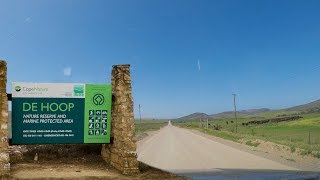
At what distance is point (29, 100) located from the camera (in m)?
17.6

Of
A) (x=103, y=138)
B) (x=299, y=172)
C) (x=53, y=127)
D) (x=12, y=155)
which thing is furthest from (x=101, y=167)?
(x=299, y=172)

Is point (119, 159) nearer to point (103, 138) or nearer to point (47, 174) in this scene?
point (103, 138)

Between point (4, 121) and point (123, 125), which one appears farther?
point (123, 125)

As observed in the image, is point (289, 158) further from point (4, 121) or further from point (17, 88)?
point (4, 121)

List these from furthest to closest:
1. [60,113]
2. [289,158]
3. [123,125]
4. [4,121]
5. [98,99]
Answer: [289,158]
[98,99]
[60,113]
[123,125]
[4,121]

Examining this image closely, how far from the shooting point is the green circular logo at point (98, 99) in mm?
18438

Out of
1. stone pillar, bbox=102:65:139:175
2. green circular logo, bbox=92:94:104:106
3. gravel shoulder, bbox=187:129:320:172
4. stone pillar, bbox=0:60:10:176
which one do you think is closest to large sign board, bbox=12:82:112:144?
green circular logo, bbox=92:94:104:106

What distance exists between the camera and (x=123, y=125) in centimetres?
1742

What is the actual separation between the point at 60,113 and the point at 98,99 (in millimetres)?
1506

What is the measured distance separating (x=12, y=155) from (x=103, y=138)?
12.1ft

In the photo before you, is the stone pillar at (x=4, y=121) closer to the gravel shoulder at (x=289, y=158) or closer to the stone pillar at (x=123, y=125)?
the stone pillar at (x=123, y=125)

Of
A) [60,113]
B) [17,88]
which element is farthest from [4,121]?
[60,113]

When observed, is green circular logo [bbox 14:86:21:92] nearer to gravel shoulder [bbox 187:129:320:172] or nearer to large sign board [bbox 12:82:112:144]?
large sign board [bbox 12:82:112:144]

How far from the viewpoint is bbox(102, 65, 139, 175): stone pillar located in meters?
17.3
